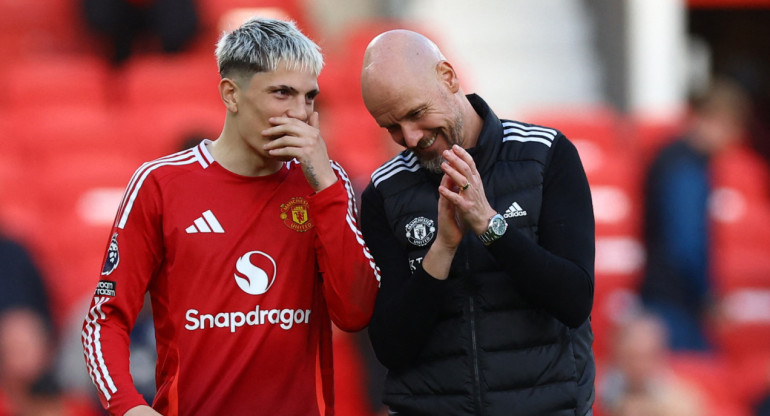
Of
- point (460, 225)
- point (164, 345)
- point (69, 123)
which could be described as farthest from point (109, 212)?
point (460, 225)

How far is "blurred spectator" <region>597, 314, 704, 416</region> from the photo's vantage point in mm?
5254

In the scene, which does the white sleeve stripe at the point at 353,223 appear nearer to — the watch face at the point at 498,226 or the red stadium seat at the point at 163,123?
the watch face at the point at 498,226

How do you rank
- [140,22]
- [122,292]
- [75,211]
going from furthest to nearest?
[140,22], [75,211], [122,292]

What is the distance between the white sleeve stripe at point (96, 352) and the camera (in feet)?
7.67

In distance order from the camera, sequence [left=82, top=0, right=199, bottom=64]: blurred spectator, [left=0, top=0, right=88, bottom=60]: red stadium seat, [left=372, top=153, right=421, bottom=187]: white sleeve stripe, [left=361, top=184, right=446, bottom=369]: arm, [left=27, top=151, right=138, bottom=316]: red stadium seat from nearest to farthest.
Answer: [left=361, top=184, right=446, bottom=369]: arm
[left=372, top=153, right=421, bottom=187]: white sleeve stripe
[left=27, top=151, right=138, bottom=316]: red stadium seat
[left=82, top=0, right=199, bottom=64]: blurred spectator
[left=0, top=0, right=88, bottom=60]: red stadium seat

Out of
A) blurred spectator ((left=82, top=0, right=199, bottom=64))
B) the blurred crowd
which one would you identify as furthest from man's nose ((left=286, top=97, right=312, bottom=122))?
blurred spectator ((left=82, top=0, right=199, bottom=64))

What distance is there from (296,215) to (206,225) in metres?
0.22

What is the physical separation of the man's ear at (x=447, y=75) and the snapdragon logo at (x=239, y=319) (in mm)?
661

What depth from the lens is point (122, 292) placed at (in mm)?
2416

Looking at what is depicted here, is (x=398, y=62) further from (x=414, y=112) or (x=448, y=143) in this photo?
(x=448, y=143)

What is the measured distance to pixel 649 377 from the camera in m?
5.31

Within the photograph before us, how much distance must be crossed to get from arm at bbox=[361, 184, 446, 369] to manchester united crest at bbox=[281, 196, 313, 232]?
17cm

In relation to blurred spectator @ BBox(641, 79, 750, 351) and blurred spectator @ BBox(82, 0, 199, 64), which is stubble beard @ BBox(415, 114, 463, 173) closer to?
blurred spectator @ BBox(641, 79, 750, 351)

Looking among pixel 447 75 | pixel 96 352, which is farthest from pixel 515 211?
pixel 96 352
